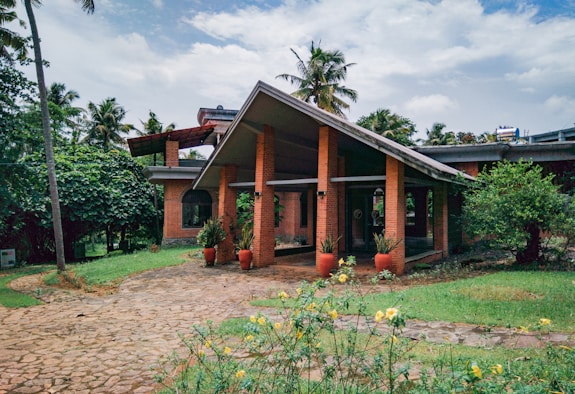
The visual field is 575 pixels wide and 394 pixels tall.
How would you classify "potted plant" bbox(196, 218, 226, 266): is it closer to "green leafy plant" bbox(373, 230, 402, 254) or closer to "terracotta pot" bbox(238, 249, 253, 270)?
"terracotta pot" bbox(238, 249, 253, 270)

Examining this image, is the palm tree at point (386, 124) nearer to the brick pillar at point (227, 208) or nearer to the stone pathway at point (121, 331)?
the brick pillar at point (227, 208)

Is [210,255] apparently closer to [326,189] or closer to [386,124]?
[326,189]

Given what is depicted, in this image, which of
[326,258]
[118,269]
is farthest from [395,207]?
[118,269]

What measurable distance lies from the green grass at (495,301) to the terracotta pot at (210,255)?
6218mm

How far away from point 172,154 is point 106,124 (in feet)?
74.0

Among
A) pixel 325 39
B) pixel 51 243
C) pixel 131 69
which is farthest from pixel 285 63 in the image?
pixel 51 243

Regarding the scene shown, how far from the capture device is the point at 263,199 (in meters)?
13.2

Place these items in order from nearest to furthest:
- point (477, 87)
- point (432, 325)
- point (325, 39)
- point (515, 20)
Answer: point (432, 325), point (515, 20), point (477, 87), point (325, 39)

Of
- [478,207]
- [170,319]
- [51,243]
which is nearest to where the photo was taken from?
[170,319]

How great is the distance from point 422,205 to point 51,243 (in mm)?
20904

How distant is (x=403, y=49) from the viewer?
1277 cm

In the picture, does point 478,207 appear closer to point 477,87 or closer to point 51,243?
point 477,87

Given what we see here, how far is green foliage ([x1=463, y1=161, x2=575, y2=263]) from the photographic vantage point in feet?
33.3

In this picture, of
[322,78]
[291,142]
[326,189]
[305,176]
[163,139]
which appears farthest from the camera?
[322,78]
